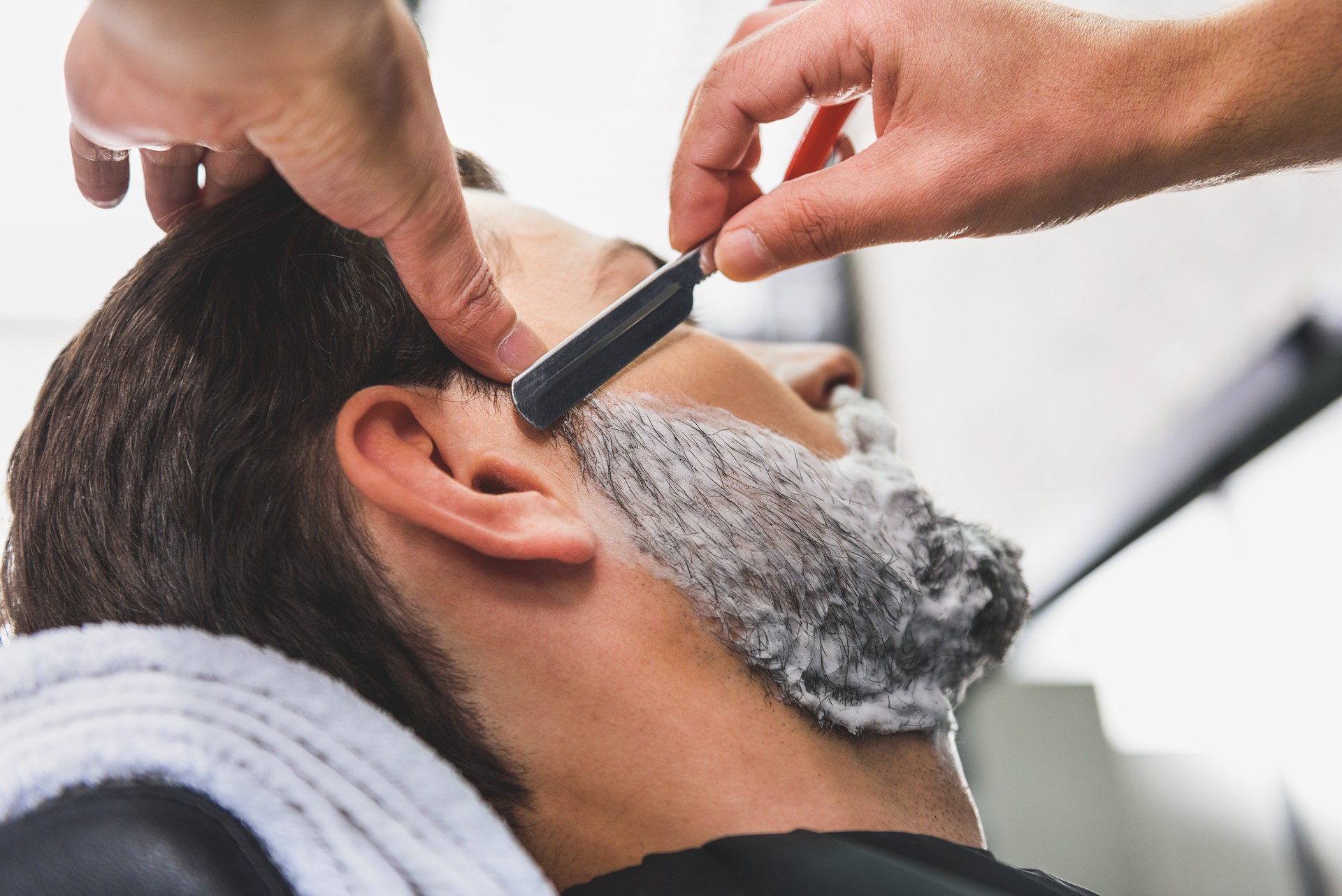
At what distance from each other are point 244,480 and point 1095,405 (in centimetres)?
175

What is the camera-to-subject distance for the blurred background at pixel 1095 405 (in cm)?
143

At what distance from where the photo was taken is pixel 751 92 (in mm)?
815

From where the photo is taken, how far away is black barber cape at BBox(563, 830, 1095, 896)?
661mm

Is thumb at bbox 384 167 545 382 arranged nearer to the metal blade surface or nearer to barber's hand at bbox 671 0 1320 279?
the metal blade surface

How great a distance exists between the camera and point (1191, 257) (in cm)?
153

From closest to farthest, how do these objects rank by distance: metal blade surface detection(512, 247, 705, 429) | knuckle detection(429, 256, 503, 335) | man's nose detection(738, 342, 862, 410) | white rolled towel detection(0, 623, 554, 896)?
white rolled towel detection(0, 623, 554, 896), knuckle detection(429, 256, 503, 335), metal blade surface detection(512, 247, 705, 429), man's nose detection(738, 342, 862, 410)

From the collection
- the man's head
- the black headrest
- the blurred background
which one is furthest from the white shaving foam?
the blurred background

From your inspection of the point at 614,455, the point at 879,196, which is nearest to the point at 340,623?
the point at 614,455

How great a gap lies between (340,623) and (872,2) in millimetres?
788

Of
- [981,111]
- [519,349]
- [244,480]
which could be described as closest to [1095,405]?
[981,111]

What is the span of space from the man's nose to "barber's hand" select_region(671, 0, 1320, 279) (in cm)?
30

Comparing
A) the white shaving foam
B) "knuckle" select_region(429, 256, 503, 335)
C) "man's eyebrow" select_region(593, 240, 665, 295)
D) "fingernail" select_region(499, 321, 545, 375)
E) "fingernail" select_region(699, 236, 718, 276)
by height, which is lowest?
the white shaving foam

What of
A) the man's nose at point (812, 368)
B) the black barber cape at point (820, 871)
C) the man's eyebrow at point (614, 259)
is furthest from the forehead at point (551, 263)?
the black barber cape at point (820, 871)

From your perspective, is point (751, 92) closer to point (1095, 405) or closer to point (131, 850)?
point (131, 850)
